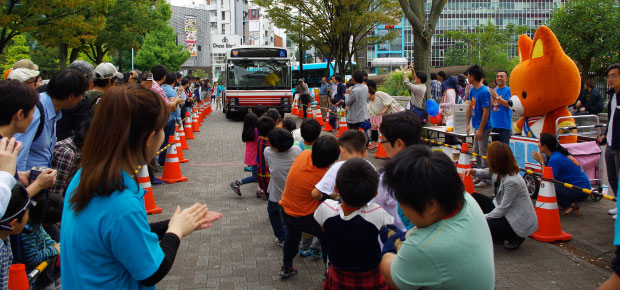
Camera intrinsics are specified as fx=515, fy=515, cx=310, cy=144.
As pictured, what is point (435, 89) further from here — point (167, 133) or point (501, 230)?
point (501, 230)

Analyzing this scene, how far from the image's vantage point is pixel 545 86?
7645 millimetres

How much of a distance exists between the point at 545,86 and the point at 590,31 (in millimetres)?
23583

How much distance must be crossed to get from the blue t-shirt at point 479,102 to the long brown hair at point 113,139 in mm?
7389

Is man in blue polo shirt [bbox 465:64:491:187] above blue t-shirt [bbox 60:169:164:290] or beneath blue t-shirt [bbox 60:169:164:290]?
above

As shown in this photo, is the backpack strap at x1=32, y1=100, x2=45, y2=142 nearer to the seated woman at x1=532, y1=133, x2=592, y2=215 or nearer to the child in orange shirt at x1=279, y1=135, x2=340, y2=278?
the child in orange shirt at x1=279, y1=135, x2=340, y2=278

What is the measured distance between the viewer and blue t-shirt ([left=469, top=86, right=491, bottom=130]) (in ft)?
28.0

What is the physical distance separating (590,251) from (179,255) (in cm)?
445

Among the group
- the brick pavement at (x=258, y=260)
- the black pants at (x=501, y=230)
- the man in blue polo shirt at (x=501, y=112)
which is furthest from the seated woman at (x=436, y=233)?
the man in blue polo shirt at (x=501, y=112)

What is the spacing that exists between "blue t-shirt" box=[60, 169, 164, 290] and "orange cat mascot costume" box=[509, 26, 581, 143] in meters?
6.94

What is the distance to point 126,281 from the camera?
201cm

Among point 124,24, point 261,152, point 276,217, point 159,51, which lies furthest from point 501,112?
point 159,51

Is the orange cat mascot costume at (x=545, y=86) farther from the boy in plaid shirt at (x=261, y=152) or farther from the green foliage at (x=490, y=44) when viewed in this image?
the green foliage at (x=490, y=44)

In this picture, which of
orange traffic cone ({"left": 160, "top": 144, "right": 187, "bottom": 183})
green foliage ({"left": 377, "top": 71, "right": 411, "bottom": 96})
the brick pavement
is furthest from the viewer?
green foliage ({"left": 377, "top": 71, "right": 411, "bottom": 96})

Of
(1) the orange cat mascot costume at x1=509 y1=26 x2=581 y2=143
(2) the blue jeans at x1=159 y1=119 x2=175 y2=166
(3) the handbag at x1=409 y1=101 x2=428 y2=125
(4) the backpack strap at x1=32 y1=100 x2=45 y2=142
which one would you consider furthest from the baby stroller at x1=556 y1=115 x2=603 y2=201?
(2) the blue jeans at x1=159 y1=119 x2=175 y2=166
